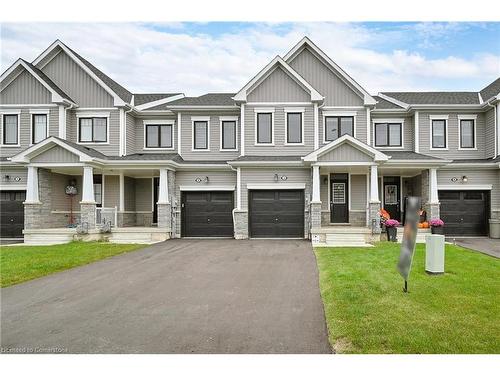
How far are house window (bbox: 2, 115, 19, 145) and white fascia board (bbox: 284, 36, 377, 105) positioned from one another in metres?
14.4

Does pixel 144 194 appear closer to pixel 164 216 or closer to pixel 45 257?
pixel 164 216

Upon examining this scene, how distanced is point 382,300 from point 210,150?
1379 cm

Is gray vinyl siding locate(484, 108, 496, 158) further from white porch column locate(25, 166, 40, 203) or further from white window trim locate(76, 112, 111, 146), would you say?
white porch column locate(25, 166, 40, 203)

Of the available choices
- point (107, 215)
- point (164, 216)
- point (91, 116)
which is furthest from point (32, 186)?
point (164, 216)

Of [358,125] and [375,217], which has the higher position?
[358,125]

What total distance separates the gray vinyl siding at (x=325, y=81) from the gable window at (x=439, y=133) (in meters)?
4.26

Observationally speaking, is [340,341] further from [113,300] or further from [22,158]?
[22,158]

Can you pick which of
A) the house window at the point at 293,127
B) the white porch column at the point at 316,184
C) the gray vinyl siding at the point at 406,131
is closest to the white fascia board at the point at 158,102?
the house window at the point at 293,127

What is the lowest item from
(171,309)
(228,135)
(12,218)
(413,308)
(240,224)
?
(171,309)

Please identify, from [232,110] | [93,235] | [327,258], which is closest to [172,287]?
[327,258]

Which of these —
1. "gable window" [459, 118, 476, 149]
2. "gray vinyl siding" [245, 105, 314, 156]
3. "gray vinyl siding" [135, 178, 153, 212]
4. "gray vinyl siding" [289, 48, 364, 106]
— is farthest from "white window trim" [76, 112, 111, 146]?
"gable window" [459, 118, 476, 149]

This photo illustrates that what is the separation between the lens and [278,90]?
1788 centimetres

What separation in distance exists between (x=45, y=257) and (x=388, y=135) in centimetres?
1706

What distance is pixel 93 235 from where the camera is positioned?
1634 cm
